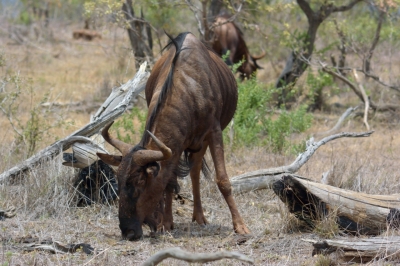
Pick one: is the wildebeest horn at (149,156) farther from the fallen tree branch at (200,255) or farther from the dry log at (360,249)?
the fallen tree branch at (200,255)

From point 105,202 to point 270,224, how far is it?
1912 mm

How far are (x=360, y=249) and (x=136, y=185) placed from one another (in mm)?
2032

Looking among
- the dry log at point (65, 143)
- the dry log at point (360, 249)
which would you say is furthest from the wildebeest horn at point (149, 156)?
the dry log at point (65, 143)

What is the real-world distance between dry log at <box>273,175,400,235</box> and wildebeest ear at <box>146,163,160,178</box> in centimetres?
111

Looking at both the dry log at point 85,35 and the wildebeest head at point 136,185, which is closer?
the wildebeest head at point 136,185

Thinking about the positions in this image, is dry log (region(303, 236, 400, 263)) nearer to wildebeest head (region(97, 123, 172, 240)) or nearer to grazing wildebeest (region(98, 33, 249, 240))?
grazing wildebeest (region(98, 33, 249, 240))

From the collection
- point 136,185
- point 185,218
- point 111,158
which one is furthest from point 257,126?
point 136,185

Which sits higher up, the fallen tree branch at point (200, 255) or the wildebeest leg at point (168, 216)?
the fallen tree branch at point (200, 255)

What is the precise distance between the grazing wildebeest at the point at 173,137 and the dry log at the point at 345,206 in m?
0.83

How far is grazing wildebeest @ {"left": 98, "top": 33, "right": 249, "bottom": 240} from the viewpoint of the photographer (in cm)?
576

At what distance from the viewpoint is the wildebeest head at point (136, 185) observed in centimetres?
568

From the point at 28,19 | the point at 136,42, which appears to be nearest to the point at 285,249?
the point at 136,42

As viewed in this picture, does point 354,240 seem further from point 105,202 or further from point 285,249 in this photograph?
point 105,202

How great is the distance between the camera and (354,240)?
5.30m
